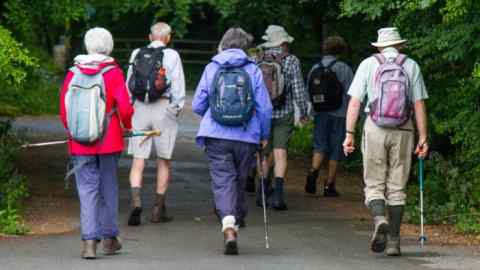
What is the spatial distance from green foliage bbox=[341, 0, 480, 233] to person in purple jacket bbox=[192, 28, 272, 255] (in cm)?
125

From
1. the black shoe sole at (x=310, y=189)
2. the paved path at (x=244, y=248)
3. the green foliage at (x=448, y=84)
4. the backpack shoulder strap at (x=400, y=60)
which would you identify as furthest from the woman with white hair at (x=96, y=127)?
the black shoe sole at (x=310, y=189)

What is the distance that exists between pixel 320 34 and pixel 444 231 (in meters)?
7.99

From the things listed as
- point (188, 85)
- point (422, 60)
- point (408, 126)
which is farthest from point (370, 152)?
point (188, 85)

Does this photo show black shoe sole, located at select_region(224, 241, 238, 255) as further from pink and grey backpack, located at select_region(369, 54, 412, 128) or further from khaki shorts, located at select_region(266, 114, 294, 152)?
khaki shorts, located at select_region(266, 114, 294, 152)

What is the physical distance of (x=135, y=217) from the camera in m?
12.2

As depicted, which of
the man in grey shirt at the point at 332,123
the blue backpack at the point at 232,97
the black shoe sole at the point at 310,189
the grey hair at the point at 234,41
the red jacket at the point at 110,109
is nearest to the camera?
the red jacket at the point at 110,109

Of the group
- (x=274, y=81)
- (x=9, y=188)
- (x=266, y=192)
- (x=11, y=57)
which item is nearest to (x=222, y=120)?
(x=11, y=57)

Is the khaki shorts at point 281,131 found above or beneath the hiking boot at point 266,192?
above

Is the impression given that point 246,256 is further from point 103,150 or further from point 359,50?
point 359,50

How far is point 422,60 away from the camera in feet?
44.6

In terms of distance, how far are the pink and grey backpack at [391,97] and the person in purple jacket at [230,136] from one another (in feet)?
3.21

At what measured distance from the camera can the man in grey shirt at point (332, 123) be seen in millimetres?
15086

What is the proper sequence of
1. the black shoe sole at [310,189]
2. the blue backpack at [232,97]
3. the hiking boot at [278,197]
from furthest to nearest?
1. the black shoe sole at [310,189]
2. the hiking boot at [278,197]
3. the blue backpack at [232,97]

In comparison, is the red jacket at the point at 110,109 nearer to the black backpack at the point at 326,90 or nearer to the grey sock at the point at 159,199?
the grey sock at the point at 159,199
